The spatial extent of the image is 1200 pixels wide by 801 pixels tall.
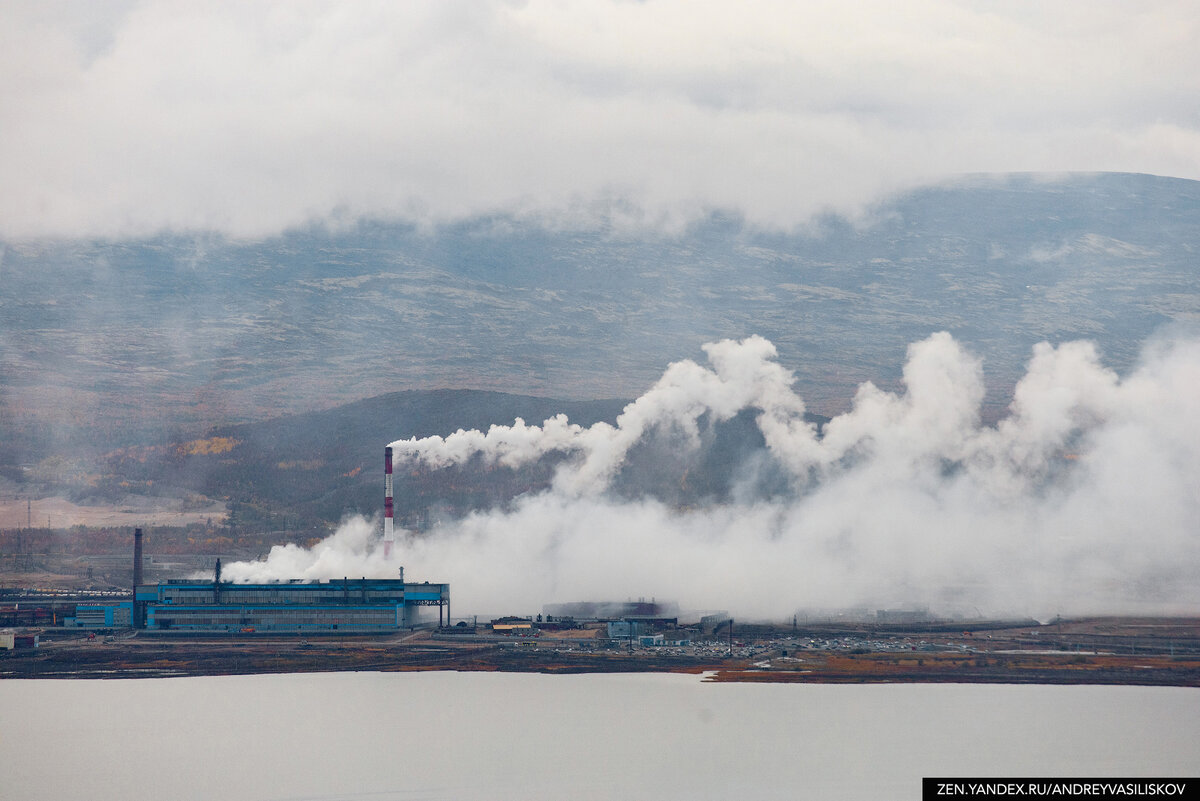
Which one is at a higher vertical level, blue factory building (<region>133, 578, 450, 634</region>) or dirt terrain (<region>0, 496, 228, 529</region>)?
dirt terrain (<region>0, 496, 228, 529</region>)

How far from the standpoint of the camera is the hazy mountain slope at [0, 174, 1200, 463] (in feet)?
520

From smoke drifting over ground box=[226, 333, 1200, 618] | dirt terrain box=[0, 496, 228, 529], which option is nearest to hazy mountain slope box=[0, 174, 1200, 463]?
dirt terrain box=[0, 496, 228, 529]

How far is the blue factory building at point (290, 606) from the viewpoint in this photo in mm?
81250

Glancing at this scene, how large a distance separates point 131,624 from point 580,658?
30679mm

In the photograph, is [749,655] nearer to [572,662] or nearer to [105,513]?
[572,662]

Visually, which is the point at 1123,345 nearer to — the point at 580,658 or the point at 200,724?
the point at 580,658

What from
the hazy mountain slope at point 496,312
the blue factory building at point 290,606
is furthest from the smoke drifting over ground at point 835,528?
the hazy mountain slope at point 496,312

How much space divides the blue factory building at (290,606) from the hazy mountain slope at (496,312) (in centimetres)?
6475

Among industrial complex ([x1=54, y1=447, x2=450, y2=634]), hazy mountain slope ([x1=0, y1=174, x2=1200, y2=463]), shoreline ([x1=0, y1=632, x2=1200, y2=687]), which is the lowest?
shoreline ([x1=0, y1=632, x2=1200, y2=687])

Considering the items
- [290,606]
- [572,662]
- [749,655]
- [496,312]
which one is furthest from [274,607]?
[496,312]

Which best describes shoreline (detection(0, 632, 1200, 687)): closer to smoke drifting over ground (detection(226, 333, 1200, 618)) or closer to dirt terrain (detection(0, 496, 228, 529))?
smoke drifting over ground (detection(226, 333, 1200, 618))

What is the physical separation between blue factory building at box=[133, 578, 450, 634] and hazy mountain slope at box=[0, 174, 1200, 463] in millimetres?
64750

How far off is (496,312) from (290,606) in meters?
99.7

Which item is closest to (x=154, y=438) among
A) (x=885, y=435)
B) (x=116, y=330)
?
(x=116, y=330)
